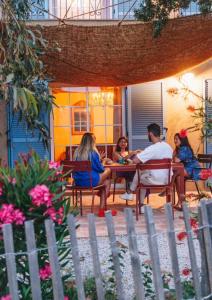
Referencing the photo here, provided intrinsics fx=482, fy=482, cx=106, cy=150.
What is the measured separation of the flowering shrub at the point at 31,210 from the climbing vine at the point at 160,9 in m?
3.65

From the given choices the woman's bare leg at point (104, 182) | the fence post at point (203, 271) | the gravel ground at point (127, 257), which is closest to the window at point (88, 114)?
the woman's bare leg at point (104, 182)

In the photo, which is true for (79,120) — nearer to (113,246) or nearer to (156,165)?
(156,165)

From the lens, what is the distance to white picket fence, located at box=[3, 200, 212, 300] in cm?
208

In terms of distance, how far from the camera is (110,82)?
7.75 metres

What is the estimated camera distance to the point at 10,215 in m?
2.38

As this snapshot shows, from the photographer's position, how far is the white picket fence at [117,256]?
2080 mm

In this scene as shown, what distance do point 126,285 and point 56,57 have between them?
11.2ft

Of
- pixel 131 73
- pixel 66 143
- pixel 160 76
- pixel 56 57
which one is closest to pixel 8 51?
pixel 56 57

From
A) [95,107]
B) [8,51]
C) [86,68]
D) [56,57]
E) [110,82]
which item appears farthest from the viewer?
[95,107]

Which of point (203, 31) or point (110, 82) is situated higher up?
point (203, 31)

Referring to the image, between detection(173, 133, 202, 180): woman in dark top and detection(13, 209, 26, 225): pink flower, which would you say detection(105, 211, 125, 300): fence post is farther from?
detection(173, 133, 202, 180): woman in dark top

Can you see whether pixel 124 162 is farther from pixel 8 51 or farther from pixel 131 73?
pixel 8 51

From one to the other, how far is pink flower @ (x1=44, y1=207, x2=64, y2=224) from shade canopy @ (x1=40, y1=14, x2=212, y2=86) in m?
3.66

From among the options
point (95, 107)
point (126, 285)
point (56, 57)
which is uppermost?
point (56, 57)
